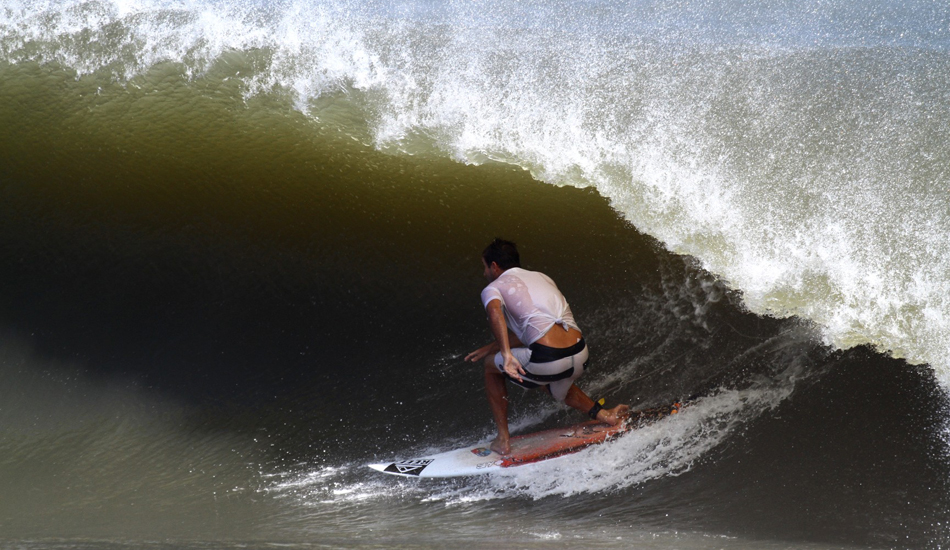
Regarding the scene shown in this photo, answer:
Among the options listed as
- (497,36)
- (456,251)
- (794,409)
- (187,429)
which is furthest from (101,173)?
(794,409)

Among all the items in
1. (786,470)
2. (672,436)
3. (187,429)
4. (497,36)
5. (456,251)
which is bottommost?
(786,470)

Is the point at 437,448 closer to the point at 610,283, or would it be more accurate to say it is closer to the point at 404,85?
the point at 610,283

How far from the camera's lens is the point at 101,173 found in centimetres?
462

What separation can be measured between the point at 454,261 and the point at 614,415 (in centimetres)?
149

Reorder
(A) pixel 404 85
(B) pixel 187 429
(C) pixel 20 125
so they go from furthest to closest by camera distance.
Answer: (C) pixel 20 125 → (A) pixel 404 85 → (B) pixel 187 429

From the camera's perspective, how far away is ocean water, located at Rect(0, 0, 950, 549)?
3.30 m

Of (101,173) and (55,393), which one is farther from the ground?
(101,173)

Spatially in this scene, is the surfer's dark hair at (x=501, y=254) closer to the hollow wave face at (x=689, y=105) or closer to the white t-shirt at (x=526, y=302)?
the white t-shirt at (x=526, y=302)

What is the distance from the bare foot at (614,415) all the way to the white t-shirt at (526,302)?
2.35 feet

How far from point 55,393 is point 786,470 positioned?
14.8 feet

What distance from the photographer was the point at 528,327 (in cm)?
295

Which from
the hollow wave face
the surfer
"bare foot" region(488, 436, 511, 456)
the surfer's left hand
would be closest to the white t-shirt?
the surfer

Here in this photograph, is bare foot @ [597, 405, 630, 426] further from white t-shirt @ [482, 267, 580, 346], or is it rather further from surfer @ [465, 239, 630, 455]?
white t-shirt @ [482, 267, 580, 346]

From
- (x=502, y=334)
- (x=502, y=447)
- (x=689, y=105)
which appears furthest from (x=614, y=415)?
(x=689, y=105)
